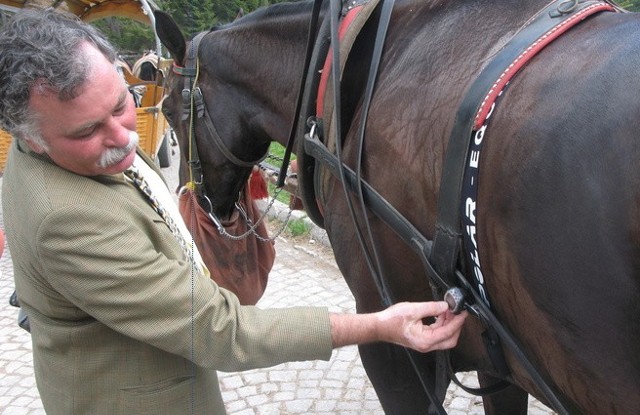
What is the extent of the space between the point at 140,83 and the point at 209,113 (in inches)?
191

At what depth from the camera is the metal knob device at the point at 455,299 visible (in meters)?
1.35

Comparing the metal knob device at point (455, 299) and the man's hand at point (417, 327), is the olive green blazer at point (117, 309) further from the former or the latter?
the metal knob device at point (455, 299)

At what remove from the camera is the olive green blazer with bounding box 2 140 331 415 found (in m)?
1.28

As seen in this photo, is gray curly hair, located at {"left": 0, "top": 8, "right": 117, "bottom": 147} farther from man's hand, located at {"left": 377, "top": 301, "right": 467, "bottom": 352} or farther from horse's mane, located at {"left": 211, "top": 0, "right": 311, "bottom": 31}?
horse's mane, located at {"left": 211, "top": 0, "right": 311, "bottom": 31}

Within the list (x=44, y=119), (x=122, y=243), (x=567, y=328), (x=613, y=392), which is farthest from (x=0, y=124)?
(x=613, y=392)

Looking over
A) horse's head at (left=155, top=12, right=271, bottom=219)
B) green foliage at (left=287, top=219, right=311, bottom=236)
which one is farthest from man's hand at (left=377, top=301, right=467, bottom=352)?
green foliage at (left=287, top=219, right=311, bottom=236)

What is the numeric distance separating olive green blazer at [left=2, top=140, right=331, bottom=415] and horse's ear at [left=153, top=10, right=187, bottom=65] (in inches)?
48.0

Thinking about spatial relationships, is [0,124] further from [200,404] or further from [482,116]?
[482,116]

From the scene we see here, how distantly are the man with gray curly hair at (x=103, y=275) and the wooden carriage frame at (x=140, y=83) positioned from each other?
4412mm

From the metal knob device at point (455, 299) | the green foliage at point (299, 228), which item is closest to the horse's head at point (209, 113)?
the metal knob device at point (455, 299)

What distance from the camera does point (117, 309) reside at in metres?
1.31

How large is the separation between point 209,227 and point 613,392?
6.70ft

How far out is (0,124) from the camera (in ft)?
4.24

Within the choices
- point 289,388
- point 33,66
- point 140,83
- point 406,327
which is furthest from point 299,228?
point 33,66
